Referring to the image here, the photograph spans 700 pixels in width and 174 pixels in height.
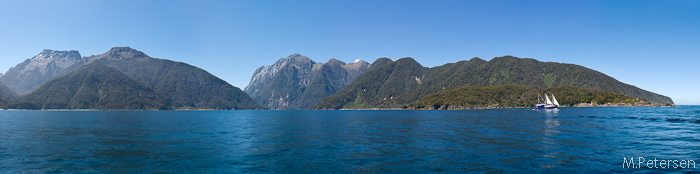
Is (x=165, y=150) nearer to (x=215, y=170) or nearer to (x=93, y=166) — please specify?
(x=93, y=166)

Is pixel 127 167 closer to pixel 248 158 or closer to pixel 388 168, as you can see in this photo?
pixel 248 158

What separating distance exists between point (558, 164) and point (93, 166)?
39.5m

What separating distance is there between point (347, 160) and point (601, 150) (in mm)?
27135

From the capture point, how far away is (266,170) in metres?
25.9

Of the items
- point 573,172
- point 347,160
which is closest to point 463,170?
point 573,172

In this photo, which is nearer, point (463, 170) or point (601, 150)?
point (463, 170)

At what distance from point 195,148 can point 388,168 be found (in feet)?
85.6

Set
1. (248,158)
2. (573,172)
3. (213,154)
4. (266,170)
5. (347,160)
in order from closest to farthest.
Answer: (573,172)
(266,170)
(347,160)
(248,158)
(213,154)

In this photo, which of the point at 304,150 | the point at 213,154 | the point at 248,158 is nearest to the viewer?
the point at 248,158

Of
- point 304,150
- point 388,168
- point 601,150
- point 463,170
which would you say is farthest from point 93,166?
point 601,150

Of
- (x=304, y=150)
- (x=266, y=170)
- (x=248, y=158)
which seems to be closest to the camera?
(x=266, y=170)

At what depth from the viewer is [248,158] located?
105ft

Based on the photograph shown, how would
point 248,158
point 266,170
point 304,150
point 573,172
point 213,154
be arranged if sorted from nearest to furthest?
point 573,172 < point 266,170 < point 248,158 < point 213,154 < point 304,150

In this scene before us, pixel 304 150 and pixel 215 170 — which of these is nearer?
pixel 215 170
